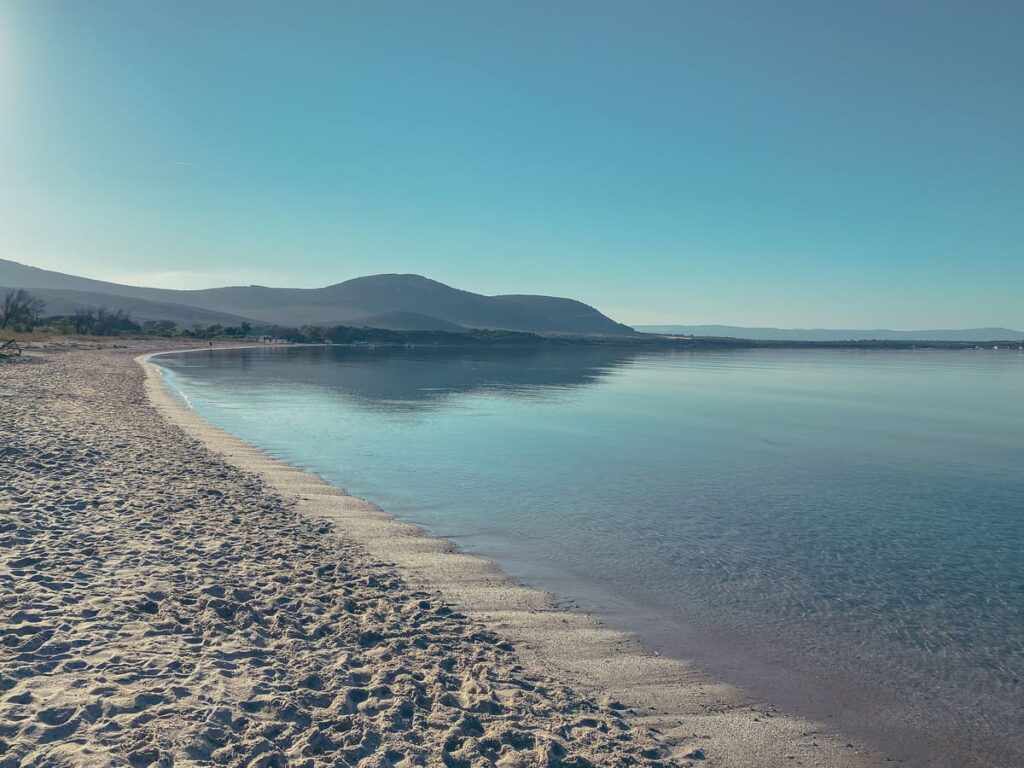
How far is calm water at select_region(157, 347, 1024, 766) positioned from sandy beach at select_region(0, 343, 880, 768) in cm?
101

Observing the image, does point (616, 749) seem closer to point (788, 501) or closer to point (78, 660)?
point (78, 660)

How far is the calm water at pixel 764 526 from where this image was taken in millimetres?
6895

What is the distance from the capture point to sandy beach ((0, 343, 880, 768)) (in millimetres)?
4637

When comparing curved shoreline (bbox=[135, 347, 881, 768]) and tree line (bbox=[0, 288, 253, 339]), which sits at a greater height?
tree line (bbox=[0, 288, 253, 339])

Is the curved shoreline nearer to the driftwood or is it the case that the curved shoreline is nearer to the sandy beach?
the sandy beach

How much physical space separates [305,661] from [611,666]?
9.31 feet

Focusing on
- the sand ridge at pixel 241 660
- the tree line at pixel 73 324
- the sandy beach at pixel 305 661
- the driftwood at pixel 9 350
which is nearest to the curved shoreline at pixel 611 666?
the sandy beach at pixel 305 661

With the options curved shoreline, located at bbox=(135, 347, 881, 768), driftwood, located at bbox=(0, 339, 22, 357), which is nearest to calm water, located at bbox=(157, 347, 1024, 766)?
curved shoreline, located at bbox=(135, 347, 881, 768)

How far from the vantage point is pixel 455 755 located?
4695mm

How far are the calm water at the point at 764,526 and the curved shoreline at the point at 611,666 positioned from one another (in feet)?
1.35

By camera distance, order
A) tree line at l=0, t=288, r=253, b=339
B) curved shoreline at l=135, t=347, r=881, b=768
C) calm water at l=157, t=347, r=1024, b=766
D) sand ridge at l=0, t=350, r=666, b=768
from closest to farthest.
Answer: sand ridge at l=0, t=350, r=666, b=768, curved shoreline at l=135, t=347, r=881, b=768, calm water at l=157, t=347, r=1024, b=766, tree line at l=0, t=288, r=253, b=339

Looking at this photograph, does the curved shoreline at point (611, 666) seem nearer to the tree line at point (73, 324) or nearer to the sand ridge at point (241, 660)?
the sand ridge at point (241, 660)

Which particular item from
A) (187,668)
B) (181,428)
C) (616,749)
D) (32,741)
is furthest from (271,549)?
(181,428)

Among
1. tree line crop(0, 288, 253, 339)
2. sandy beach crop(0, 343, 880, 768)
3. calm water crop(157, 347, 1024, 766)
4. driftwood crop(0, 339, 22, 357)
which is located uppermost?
tree line crop(0, 288, 253, 339)
